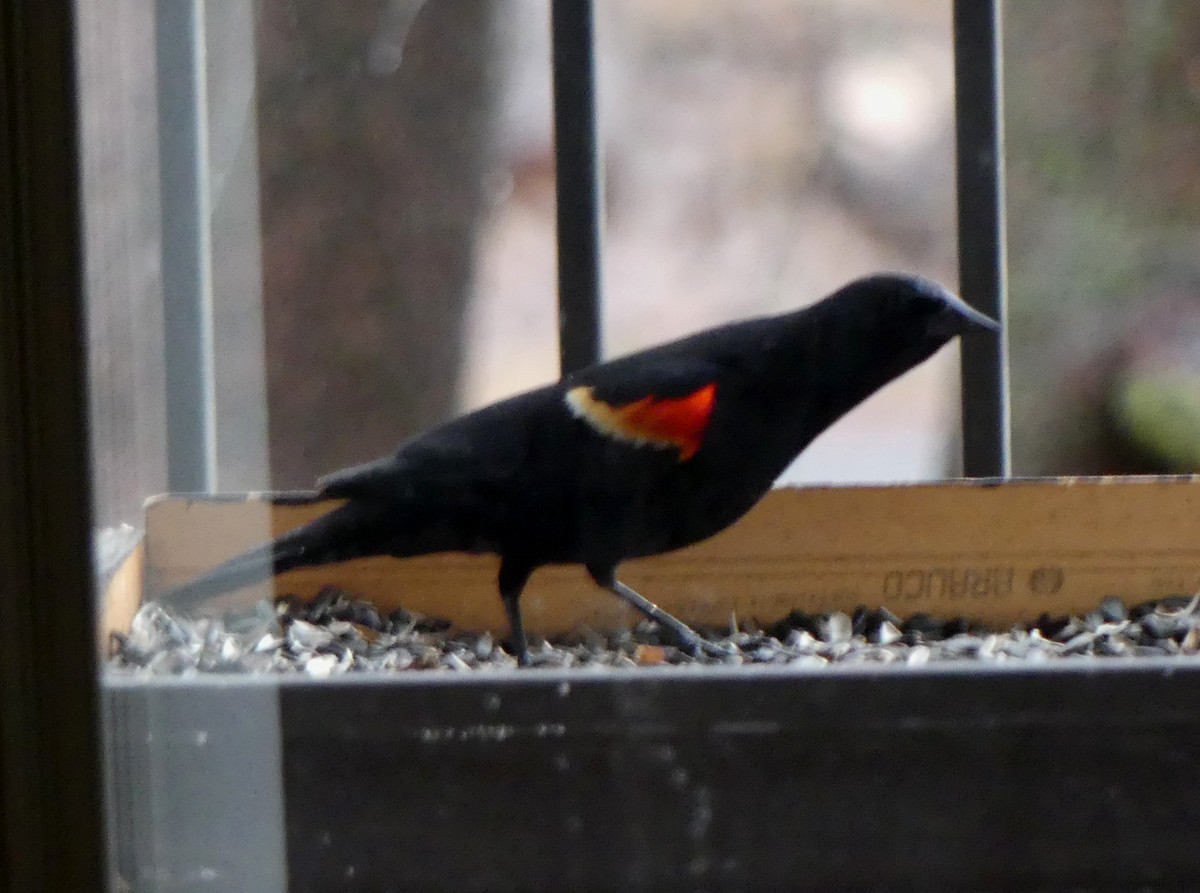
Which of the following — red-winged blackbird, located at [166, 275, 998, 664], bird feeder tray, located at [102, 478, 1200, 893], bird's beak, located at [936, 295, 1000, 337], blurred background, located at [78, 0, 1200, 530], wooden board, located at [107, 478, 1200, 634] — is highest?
blurred background, located at [78, 0, 1200, 530]

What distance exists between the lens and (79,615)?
1.72ft

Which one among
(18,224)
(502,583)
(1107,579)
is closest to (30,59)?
(18,224)

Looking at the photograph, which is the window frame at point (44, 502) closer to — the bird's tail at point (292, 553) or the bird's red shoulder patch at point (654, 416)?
the bird's tail at point (292, 553)

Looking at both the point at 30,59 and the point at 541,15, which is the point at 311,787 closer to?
the point at 30,59

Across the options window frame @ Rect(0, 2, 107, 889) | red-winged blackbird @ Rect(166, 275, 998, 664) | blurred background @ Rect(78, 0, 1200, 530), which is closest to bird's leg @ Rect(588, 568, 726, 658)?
red-winged blackbird @ Rect(166, 275, 998, 664)

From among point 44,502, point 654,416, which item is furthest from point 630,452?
point 44,502

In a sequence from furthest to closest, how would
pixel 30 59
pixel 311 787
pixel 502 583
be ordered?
pixel 502 583, pixel 311 787, pixel 30 59

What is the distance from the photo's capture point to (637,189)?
2.62 ft

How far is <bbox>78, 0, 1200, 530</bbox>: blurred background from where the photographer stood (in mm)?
739

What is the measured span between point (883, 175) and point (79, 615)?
1.70 ft

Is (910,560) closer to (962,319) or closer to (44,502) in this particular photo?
(962,319)

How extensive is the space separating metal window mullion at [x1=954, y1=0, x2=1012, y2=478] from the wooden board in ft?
0.28

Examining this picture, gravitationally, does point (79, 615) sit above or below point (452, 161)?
below

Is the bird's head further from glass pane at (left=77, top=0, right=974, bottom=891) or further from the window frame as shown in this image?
the window frame
